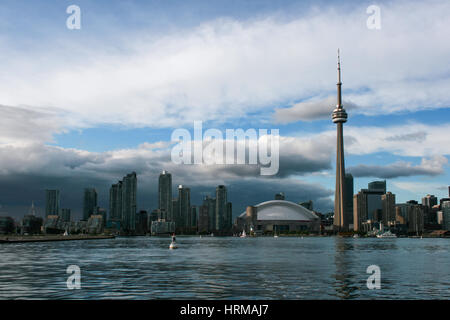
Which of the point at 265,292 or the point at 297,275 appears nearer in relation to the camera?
the point at 265,292

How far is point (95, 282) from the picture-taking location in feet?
143
